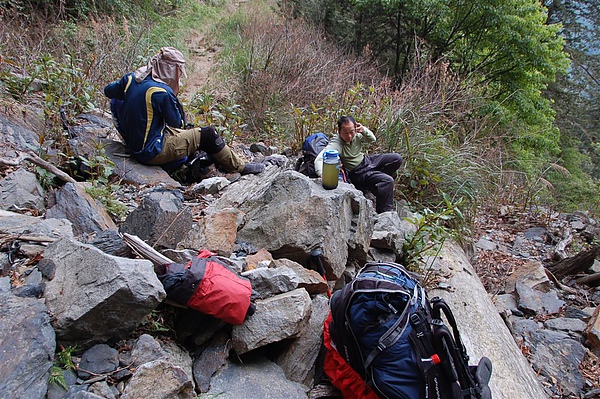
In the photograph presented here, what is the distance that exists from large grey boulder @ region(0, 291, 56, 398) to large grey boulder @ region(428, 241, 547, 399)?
7.98 ft

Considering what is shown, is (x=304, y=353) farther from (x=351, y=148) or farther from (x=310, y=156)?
(x=351, y=148)

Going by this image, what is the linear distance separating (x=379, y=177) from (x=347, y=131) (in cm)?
63

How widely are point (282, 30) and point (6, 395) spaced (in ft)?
29.8

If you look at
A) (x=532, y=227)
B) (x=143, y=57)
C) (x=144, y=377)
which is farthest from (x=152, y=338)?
(x=532, y=227)

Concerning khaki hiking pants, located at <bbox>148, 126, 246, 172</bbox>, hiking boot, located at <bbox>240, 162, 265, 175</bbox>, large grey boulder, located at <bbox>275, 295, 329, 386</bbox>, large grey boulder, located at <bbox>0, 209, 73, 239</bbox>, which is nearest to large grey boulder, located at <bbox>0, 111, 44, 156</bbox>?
khaki hiking pants, located at <bbox>148, 126, 246, 172</bbox>

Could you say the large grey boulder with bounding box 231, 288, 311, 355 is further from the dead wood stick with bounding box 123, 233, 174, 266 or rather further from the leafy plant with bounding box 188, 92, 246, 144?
the leafy plant with bounding box 188, 92, 246, 144

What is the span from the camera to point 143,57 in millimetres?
6949

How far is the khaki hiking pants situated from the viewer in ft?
13.9

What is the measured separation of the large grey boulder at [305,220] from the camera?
297 centimetres

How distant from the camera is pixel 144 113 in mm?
3963

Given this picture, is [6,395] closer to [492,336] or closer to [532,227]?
[492,336]

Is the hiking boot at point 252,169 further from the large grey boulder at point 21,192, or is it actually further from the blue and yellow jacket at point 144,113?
the large grey boulder at point 21,192

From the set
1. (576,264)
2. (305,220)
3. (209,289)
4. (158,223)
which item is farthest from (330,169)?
(576,264)

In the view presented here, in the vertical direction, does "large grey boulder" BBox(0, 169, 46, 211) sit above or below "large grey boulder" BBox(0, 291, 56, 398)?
below
